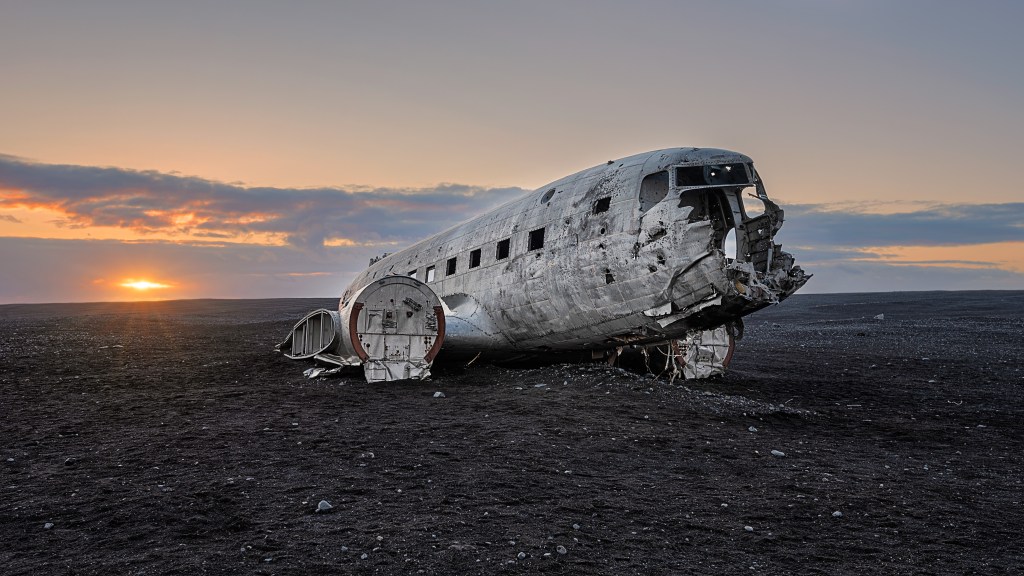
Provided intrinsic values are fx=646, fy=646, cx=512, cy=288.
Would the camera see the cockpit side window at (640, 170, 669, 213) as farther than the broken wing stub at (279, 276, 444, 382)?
No

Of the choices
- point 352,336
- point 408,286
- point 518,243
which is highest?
point 518,243

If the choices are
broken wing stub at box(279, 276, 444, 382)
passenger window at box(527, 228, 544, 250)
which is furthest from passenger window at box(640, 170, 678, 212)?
broken wing stub at box(279, 276, 444, 382)

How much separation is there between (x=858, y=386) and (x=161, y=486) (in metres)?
16.7

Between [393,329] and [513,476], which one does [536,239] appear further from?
[513,476]

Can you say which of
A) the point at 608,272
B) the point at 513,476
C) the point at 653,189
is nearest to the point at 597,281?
the point at 608,272

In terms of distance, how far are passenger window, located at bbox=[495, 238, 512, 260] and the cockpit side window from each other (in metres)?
4.27

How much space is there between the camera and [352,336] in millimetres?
15867

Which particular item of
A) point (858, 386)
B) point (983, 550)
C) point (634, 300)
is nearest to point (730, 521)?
point (983, 550)

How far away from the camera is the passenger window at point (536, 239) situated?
15666 mm

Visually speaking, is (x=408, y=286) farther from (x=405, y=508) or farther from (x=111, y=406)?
(x=405, y=508)

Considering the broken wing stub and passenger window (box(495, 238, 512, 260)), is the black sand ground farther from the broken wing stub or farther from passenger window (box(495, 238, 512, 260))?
passenger window (box(495, 238, 512, 260))

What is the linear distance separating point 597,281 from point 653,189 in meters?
2.28

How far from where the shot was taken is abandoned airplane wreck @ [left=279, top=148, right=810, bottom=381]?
12.7 metres

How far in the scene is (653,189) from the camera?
1367 centimetres
